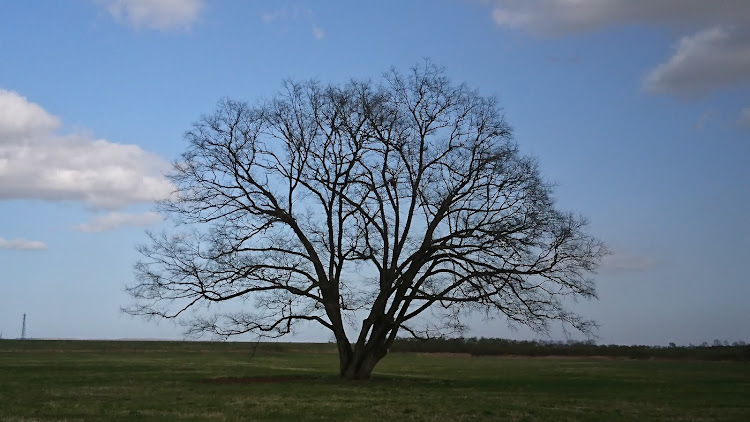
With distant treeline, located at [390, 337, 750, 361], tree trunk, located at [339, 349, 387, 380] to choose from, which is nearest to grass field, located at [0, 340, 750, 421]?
tree trunk, located at [339, 349, 387, 380]

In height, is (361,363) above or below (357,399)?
above

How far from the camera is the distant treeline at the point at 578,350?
69169 millimetres

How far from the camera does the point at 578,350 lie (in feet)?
278

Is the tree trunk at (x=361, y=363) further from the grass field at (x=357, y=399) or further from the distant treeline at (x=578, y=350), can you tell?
the distant treeline at (x=578, y=350)

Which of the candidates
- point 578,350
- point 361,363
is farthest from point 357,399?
point 578,350

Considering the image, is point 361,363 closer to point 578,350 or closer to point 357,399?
point 357,399

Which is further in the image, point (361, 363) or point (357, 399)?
point (361, 363)

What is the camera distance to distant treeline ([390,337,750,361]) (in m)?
69.2

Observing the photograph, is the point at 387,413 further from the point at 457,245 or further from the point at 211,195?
the point at 211,195

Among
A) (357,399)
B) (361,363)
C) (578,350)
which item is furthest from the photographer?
(578,350)

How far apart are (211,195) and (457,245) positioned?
12063 millimetres

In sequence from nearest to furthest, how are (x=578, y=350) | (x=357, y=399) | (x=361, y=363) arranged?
1. (x=357, y=399)
2. (x=361, y=363)
3. (x=578, y=350)

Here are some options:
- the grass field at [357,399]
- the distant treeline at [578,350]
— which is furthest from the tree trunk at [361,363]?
the distant treeline at [578,350]

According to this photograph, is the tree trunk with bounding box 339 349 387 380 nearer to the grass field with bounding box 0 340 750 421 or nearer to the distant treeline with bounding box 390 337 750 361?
the grass field with bounding box 0 340 750 421
